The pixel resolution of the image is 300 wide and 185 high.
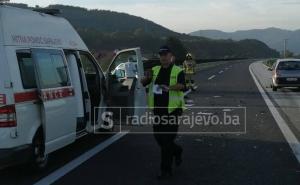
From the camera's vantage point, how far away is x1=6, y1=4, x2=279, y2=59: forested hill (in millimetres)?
110575

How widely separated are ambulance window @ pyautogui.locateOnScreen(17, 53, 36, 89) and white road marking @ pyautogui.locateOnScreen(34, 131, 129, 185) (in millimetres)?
1238

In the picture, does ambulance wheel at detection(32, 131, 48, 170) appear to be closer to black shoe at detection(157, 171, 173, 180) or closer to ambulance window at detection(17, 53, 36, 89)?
ambulance window at detection(17, 53, 36, 89)

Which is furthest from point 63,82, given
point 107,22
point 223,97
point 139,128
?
point 107,22

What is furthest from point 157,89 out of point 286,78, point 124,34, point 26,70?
point 124,34

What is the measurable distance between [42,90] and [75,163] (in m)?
1.41

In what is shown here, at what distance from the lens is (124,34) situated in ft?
420

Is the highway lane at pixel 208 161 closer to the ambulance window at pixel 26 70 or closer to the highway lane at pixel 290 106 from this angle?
the highway lane at pixel 290 106

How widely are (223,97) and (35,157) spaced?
45.2 ft

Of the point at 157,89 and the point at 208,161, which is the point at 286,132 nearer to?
the point at 208,161

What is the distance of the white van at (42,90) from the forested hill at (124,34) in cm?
8449

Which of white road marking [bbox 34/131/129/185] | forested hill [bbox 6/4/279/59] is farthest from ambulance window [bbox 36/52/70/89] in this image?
forested hill [bbox 6/4/279/59]

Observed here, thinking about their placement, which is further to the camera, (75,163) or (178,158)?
(75,163)

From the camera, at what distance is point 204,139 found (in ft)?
36.8

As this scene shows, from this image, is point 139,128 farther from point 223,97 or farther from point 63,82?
point 223,97
